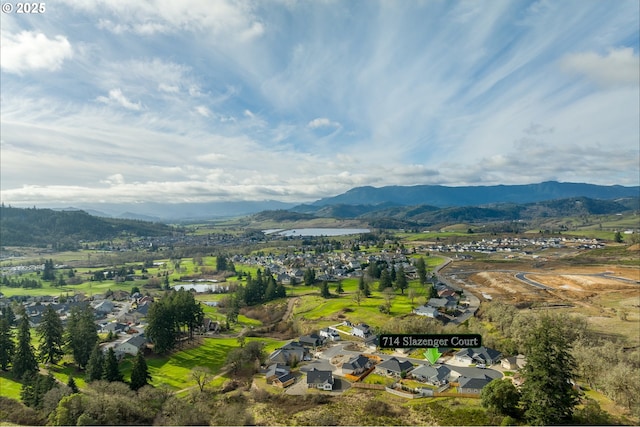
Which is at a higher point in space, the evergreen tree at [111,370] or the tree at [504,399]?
the tree at [504,399]

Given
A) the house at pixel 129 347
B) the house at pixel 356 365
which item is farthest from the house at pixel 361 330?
the house at pixel 129 347

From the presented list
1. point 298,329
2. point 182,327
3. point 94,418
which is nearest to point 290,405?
point 94,418

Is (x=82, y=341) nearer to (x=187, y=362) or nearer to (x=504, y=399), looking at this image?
(x=187, y=362)

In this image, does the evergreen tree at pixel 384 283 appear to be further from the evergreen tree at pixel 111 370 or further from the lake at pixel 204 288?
the evergreen tree at pixel 111 370

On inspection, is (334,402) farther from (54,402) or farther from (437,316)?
(437,316)

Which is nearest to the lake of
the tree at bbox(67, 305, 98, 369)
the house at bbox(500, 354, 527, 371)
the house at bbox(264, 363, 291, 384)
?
the tree at bbox(67, 305, 98, 369)

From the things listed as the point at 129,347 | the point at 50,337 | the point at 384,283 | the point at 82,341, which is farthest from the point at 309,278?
the point at 50,337
